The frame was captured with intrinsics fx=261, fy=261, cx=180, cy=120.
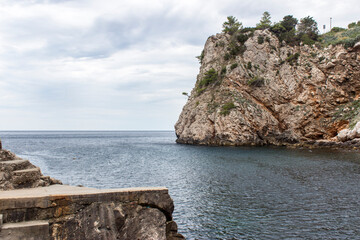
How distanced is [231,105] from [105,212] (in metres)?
55.6

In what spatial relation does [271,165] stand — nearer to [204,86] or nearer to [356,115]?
[356,115]

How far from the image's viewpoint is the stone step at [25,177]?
26.2 feet

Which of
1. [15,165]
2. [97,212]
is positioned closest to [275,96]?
[15,165]

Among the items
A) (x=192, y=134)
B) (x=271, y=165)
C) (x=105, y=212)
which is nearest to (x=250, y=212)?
(x=105, y=212)

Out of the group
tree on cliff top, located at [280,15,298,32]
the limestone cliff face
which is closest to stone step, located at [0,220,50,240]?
the limestone cliff face

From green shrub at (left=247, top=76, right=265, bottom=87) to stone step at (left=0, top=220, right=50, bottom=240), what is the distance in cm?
6096

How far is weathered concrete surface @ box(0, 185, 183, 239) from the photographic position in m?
6.00

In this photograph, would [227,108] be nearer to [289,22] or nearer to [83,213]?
[289,22]

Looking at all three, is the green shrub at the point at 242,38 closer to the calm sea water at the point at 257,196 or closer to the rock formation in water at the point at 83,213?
the calm sea water at the point at 257,196

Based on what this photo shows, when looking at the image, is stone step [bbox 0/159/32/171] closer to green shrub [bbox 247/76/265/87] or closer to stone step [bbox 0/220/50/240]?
stone step [bbox 0/220/50/240]

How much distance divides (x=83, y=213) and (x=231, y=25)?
7893 centimetres

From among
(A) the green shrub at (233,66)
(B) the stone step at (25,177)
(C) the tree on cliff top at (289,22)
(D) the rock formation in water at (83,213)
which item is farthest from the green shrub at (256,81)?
(B) the stone step at (25,177)

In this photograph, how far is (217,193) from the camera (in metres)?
18.8

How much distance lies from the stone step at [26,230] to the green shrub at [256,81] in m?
61.0
